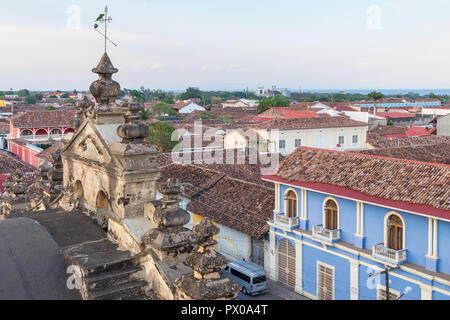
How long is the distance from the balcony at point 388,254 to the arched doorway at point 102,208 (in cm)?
1192

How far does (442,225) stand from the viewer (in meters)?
15.6

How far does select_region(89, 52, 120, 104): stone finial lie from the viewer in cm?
833

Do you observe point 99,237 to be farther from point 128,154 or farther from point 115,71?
point 115,71

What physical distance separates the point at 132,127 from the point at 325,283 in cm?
1542

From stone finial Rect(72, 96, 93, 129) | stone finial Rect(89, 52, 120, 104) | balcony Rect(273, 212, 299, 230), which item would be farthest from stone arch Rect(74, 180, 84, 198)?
balcony Rect(273, 212, 299, 230)

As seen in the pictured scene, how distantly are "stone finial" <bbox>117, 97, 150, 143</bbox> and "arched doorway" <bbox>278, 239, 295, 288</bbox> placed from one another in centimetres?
1586

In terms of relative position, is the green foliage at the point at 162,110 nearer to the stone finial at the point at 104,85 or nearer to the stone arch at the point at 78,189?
the stone arch at the point at 78,189

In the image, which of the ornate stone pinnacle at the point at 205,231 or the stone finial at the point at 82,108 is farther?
the stone finial at the point at 82,108

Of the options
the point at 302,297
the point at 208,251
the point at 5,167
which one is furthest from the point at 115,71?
the point at 5,167

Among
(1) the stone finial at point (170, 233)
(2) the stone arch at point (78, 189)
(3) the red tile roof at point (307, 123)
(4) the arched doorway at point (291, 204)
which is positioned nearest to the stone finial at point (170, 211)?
(1) the stone finial at point (170, 233)

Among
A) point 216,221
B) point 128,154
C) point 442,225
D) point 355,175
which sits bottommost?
point 216,221

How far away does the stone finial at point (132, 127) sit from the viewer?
23.2 feet

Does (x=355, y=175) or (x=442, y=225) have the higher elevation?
(x=355, y=175)
